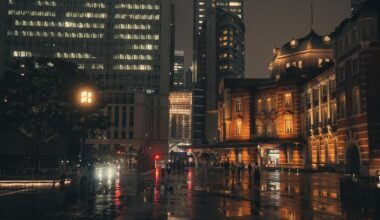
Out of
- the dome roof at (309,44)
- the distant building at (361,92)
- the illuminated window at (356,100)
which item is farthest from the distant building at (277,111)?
the illuminated window at (356,100)

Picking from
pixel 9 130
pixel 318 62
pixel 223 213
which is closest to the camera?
pixel 223 213

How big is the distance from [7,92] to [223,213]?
125 feet

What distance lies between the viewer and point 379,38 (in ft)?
133

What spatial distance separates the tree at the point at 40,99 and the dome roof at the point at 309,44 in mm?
48421

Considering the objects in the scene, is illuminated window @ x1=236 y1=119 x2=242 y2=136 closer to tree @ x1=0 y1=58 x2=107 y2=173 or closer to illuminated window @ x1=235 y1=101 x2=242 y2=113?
illuminated window @ x1=235 y1=101 x2=242 y2=113

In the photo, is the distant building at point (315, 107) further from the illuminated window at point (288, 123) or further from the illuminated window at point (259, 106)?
the illuminated window at point (259, 106)

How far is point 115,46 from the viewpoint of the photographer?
15038cm

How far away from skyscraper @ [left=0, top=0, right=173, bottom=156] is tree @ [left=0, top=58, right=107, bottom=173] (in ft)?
301

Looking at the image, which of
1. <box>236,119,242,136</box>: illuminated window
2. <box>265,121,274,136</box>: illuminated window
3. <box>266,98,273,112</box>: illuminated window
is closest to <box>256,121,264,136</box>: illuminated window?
<box>265,121,274,136</box>: illuminated window

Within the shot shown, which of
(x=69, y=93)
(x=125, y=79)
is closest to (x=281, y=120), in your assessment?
(x=69, y=93)

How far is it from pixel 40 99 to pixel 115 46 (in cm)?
10628

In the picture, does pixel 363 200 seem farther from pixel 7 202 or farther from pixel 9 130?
pixel 9 130

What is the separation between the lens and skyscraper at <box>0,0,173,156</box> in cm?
14350

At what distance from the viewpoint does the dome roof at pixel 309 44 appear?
8125cm
